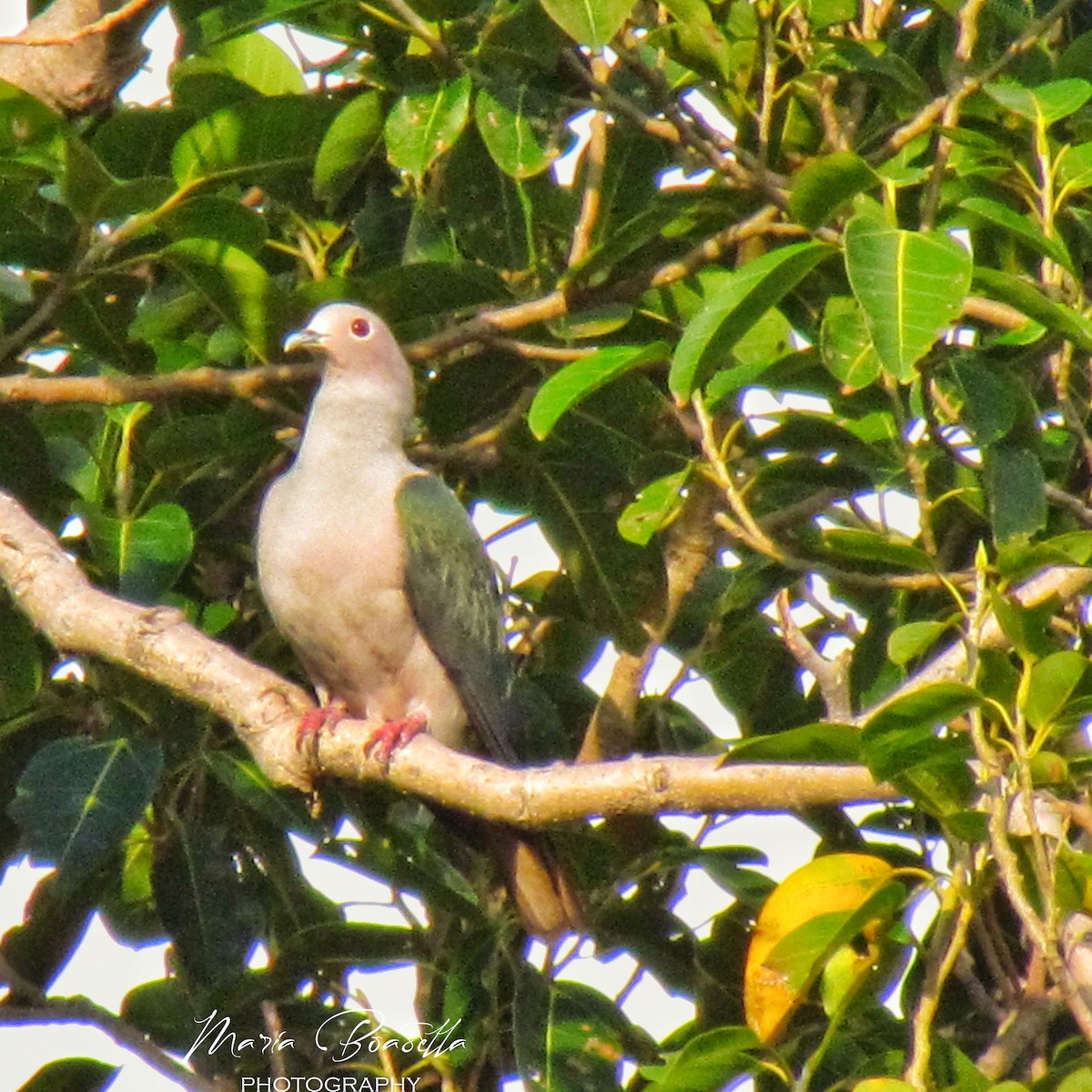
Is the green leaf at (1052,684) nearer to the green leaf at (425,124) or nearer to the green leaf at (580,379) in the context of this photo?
the green leaf at (580,379)

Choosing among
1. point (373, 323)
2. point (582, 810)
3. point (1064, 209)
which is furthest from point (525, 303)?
point (582, 810)

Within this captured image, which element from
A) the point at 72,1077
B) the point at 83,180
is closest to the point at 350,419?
the point at 83,180

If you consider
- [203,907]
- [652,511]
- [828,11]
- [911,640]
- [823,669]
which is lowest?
[203,907]

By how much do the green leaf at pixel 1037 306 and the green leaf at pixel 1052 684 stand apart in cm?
61

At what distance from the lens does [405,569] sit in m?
4.51

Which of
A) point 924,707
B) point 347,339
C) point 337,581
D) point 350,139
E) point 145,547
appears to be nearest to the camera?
point 924,707

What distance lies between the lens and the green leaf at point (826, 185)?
2988 mm

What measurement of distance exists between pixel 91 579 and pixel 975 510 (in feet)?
6.21

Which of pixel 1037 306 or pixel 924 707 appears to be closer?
pixel 924 707

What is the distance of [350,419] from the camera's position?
447cm

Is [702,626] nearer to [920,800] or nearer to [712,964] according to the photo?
[712,964]

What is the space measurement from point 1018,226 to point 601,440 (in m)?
1.13

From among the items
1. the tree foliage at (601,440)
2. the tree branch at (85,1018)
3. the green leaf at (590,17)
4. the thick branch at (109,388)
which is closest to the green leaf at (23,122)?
the tree foliage at (601,440)

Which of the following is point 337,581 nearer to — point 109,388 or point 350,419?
point 350,419
